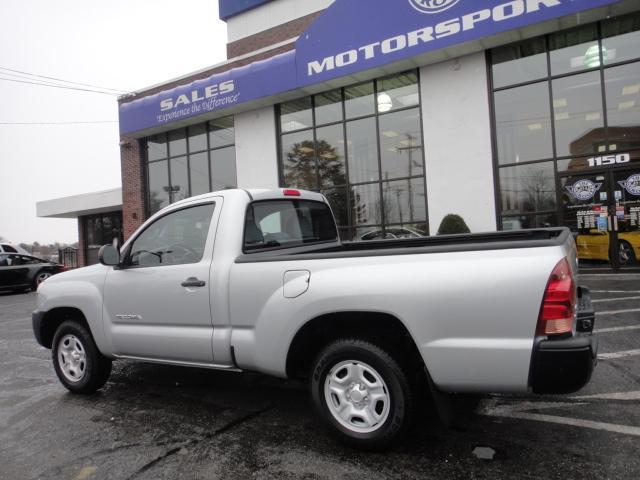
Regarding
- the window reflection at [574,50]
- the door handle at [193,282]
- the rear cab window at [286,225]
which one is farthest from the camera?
the window reflection at [574,50]

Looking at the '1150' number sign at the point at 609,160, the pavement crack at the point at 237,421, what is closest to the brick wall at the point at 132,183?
the '1150' number sign at the point at 609,160

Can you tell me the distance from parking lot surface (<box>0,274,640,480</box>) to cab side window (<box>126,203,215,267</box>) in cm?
128

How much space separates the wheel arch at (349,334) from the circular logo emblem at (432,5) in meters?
10.6

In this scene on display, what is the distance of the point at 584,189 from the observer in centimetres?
1119

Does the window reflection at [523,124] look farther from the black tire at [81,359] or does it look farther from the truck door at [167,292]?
the black tire at [81,359]

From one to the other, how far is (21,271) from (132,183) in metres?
5.11

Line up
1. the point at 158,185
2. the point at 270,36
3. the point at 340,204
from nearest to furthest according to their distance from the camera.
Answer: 1. the point at 340,204
2. the point at 158,185
3. the point at 270,36

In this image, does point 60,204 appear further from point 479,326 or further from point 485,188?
point 479,326

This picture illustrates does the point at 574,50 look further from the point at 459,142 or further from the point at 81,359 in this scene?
the point at 81,359

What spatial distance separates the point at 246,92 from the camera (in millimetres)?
→ 14727

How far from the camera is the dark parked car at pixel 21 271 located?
15.6 m

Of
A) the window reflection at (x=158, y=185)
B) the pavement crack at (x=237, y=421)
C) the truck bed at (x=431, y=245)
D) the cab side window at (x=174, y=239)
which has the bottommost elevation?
the pavement crack at (x=237, y=421)

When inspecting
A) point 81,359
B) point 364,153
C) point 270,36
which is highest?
point 270,36

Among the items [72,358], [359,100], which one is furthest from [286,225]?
[359,100]
